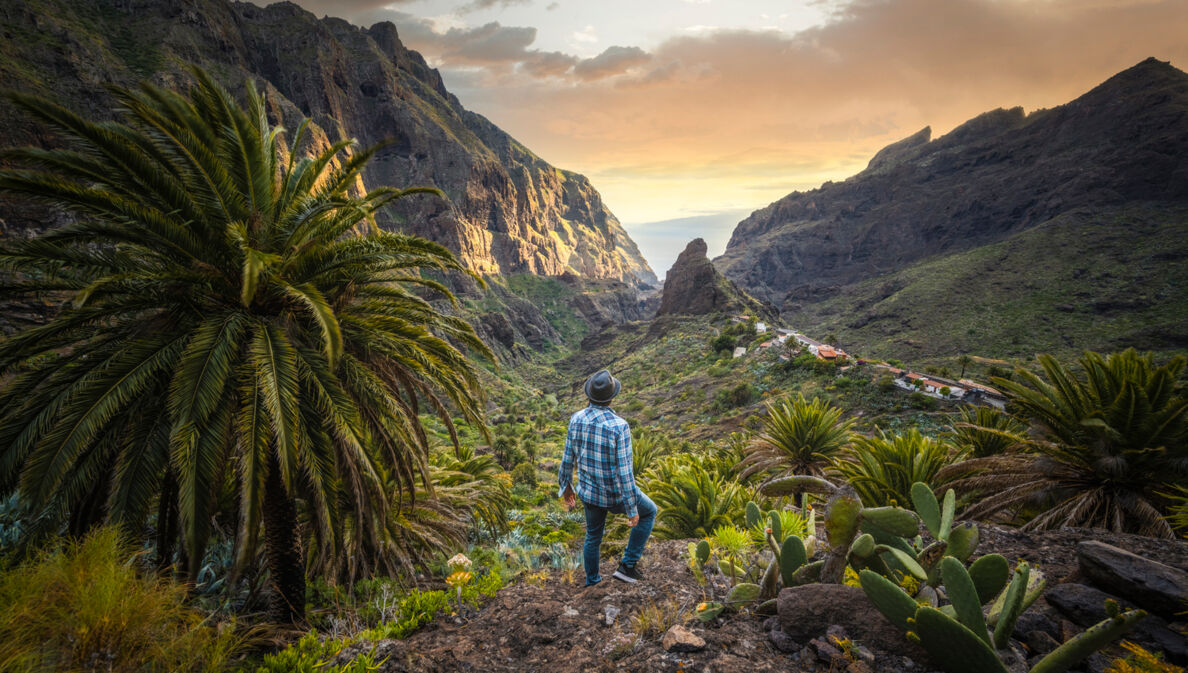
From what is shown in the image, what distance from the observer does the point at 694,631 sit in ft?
11.0

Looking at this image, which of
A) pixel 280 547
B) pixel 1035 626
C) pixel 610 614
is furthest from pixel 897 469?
pixel 280 547

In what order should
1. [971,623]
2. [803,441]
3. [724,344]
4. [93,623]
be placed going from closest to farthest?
[971,623] → [93,623] → [803,441] → [724,344]

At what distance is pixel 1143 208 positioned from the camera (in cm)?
6531

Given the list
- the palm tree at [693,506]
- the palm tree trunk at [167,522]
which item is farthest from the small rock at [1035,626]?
the palm tree trunk at [167,522]

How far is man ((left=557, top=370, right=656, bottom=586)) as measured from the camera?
4.23 m

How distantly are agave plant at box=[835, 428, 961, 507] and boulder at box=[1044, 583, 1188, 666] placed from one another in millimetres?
2863

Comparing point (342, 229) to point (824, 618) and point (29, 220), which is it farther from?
point (29, 220)

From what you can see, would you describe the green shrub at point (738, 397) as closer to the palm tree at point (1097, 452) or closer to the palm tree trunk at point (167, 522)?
the palm tree at point (1097, 452)

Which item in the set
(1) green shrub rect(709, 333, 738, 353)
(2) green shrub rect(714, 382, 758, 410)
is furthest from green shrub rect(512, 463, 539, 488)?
(1) green shrub rect(709, 333, 738, 353)

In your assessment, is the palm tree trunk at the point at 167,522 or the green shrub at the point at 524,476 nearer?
the palm tree trunk at the point at 167,522

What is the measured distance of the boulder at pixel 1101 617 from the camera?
2441 millimetres

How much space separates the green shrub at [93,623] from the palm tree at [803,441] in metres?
8.51

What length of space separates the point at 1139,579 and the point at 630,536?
→ 359 centimetres

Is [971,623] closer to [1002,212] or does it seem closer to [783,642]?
[783,642]
